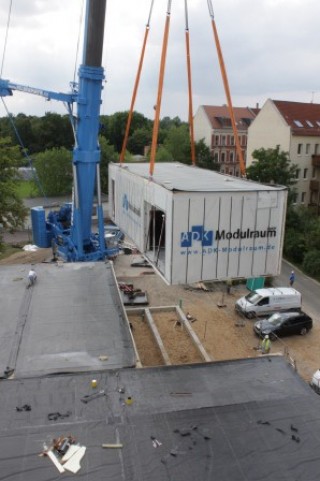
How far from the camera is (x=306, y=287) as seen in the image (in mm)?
26625

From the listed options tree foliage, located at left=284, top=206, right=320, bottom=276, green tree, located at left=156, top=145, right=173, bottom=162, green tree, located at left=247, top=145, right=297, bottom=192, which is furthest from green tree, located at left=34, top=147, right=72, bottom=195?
tree foliage, located at left=284, top=206, right=320, bottom=276

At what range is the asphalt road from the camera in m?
23.7

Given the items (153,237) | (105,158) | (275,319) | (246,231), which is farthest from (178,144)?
(246,231)

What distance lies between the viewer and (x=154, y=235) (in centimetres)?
1171

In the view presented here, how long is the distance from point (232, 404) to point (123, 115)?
71.2 metres

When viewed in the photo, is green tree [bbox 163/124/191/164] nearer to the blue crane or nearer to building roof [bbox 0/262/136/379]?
the blue crane

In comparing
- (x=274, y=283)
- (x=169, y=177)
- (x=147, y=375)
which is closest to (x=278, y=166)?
(x=274, y=283)

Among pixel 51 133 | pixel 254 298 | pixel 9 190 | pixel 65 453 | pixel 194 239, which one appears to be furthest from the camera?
pixel 51 133

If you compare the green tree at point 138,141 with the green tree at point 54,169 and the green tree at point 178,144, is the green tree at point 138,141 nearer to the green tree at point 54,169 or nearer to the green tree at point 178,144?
the green tree at point 178,144

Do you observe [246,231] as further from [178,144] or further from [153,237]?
[178,144]

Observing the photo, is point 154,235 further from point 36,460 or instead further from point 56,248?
point 56,248

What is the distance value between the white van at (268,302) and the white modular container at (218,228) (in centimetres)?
1140

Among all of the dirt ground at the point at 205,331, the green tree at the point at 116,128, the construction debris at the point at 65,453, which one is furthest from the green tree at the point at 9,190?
the green tree at the point at 116,128

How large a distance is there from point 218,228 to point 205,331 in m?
11.2
